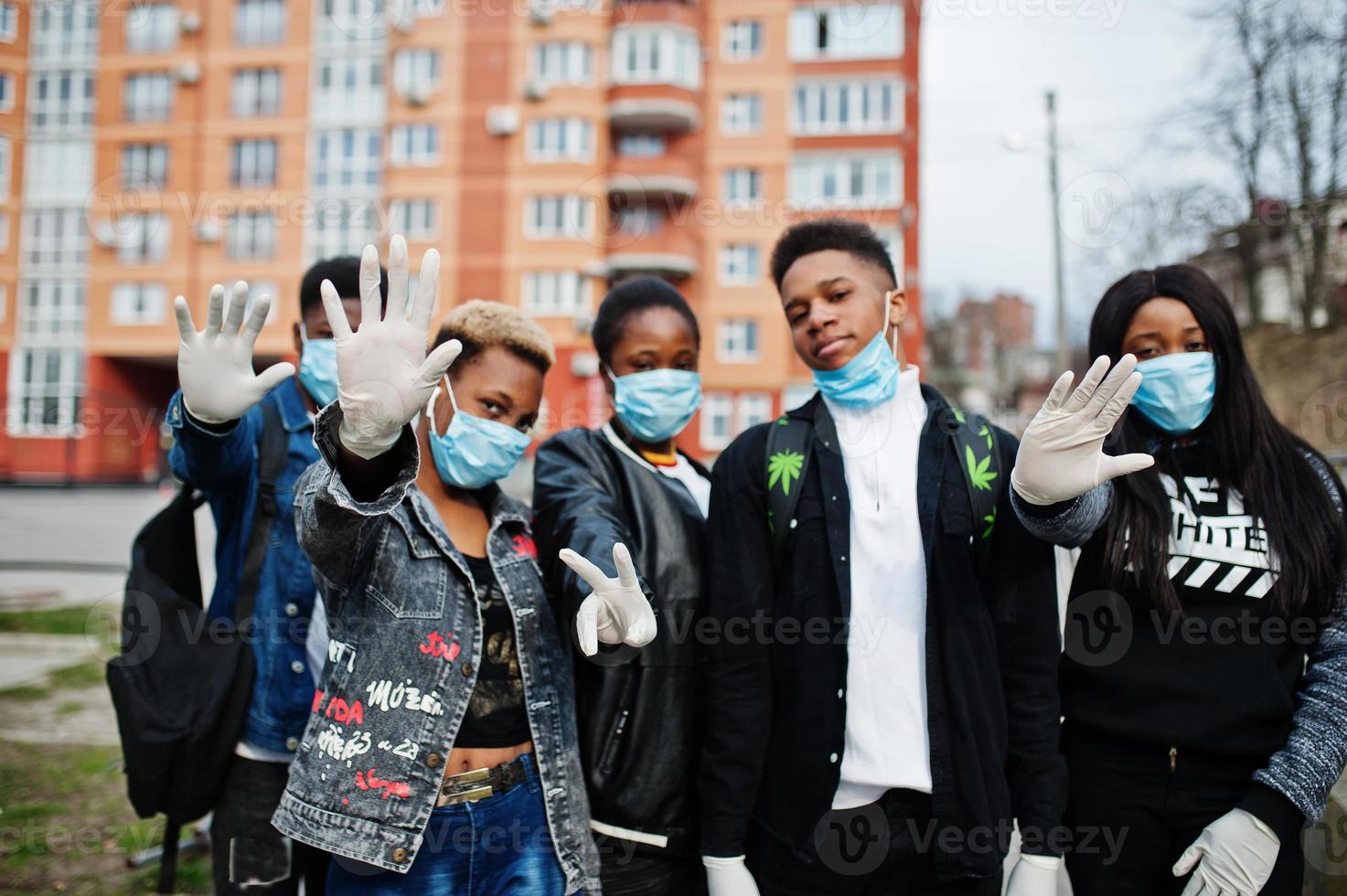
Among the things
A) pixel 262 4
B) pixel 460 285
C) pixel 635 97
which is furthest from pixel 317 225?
pixel 635 97

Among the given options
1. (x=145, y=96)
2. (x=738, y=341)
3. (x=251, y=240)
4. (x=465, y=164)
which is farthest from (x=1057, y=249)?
(x=145, y=96)

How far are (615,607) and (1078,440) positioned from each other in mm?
1122

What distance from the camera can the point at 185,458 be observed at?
2.23 meters

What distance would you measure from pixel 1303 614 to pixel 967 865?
44.2 inches

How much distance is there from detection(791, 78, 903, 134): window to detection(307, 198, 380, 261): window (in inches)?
593

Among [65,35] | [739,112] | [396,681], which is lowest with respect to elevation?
[396,681]

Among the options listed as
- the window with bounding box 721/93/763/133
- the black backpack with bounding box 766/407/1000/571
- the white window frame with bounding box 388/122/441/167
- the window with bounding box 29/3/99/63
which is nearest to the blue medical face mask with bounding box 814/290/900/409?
the black backpack with bounding box 766/407/1000/571

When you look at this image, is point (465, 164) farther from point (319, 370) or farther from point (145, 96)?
point (319, 370)

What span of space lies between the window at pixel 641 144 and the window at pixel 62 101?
2000 centimetres

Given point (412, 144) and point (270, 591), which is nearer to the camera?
point (270, 591)

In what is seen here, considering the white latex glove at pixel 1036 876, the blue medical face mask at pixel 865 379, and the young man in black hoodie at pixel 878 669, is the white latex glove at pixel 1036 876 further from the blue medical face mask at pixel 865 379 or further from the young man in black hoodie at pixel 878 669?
the blue medical face mask at pixel 865 379

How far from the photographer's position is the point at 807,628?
204 cm

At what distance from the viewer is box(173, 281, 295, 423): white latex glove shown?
2008 mm

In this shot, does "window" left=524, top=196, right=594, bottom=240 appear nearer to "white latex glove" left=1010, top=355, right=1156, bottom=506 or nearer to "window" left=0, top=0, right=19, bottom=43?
"window" left=0, top=0, right=19, bottom=43
